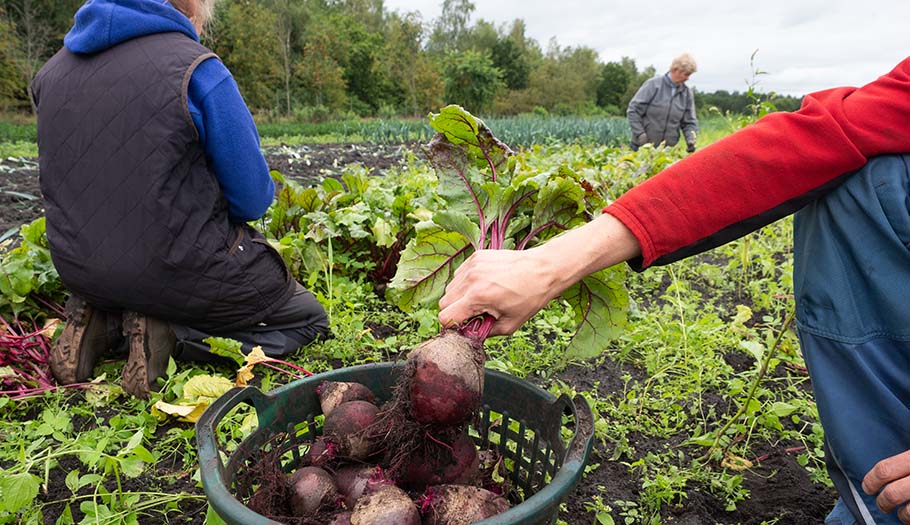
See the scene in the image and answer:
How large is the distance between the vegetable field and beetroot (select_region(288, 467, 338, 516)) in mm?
323

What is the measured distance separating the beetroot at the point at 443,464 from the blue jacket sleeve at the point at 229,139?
68.1 inches

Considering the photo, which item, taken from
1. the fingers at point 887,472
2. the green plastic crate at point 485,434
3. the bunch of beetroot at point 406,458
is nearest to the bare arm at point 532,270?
the bunch of beetroot at point 406,458

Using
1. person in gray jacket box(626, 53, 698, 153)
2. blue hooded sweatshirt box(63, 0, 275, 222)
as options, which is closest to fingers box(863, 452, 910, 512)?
blue hooded sweatshirt box(63, 0, 275, 222)

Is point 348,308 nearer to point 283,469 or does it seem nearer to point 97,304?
point 97,304

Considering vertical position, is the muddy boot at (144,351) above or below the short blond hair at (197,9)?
below

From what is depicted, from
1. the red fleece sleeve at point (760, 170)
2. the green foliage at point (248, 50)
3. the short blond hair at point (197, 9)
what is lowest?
the red fleece sleeve at point (760, 170)

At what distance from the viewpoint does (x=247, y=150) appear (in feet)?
8.69

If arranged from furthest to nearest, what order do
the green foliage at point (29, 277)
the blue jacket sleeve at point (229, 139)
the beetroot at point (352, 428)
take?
the green foliage at point (29, 277) → the blue jacket sleeve at point (229, 139) → the beetroot at point (352, 428)

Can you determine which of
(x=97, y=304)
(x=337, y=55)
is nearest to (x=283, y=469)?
(x=97, y=304)

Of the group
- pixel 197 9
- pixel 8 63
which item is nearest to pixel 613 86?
pixel 8 63

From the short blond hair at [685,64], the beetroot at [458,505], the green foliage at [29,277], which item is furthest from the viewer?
the short blond hair at [685,64]

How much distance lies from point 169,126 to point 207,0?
3.05 feet

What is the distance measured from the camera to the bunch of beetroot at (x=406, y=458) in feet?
4.58

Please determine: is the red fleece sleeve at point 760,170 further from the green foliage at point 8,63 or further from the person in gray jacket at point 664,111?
the green foliage at point 8,63
